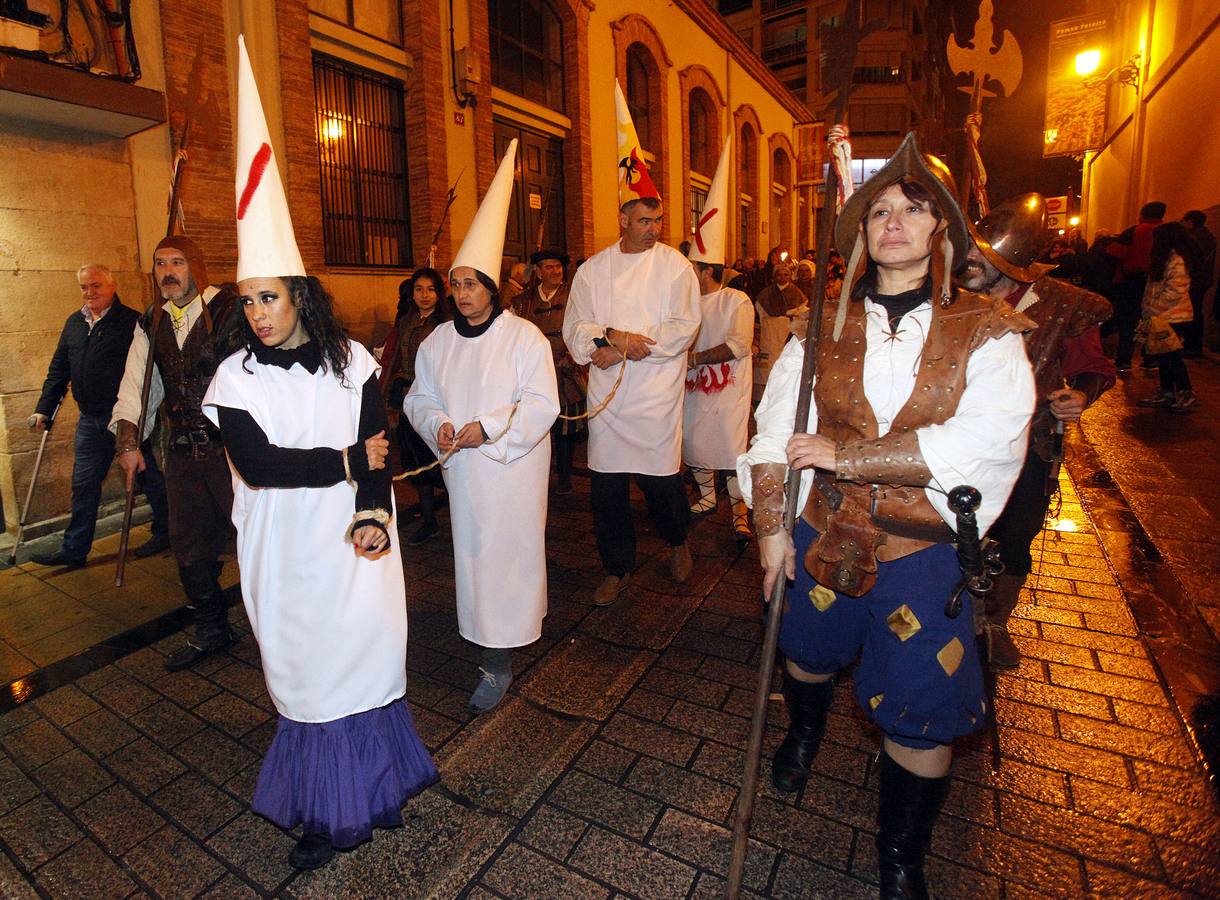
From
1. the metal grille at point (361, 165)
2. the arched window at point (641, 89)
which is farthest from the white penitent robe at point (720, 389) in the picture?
the arched window at point (641, 89)

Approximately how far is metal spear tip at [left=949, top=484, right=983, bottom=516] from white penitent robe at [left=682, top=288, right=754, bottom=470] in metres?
3.85

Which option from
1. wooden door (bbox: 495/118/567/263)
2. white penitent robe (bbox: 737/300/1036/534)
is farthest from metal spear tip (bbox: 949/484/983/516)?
wooden door (bbox: 495/118/567/263)

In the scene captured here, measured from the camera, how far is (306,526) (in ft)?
7.77

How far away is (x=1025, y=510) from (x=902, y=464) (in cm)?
172

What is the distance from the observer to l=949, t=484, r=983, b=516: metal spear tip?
1867 mm

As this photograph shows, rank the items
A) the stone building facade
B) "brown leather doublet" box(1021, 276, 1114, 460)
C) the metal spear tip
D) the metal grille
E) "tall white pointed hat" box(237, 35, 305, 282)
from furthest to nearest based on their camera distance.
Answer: the metal grille
the stone building facade
"brown leather doublet" box(1021, 276, 1114, 460)
"tall white pointed hat" box(237, 35, 305, 282)
the metal spear tip

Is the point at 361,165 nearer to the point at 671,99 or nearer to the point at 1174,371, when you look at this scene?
the point at 1174,371

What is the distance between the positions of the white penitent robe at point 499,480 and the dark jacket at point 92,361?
340 centimetres

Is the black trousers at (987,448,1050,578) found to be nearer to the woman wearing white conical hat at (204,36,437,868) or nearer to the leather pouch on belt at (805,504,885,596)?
the leather pouch on belt at (805,504,885,596)

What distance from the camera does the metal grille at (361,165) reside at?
8844 mm

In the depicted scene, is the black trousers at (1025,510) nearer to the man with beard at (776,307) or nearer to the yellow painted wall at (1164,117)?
the man with beard at (776,307)

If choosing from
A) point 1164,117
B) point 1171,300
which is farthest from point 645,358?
point 1164,117

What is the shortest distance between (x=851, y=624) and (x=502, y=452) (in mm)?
1654

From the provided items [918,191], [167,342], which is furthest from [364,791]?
[167,342]
